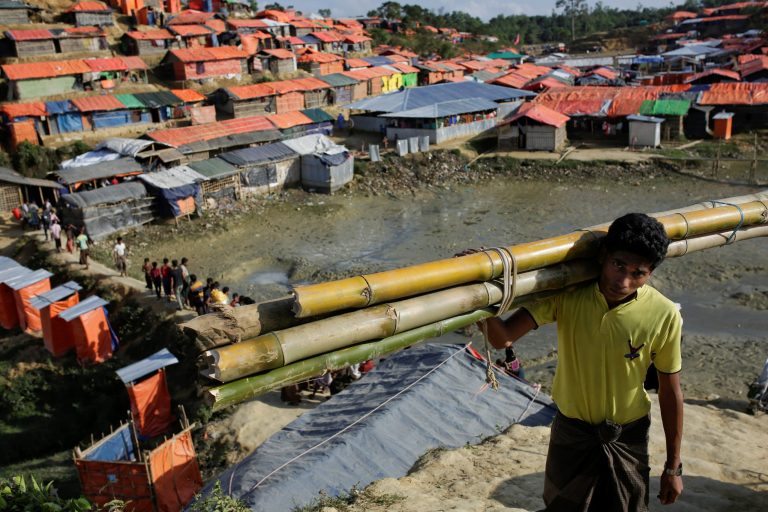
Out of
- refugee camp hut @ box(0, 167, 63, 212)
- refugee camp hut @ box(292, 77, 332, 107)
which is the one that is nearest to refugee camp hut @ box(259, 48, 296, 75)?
refugee camp hut @ box(292, 77, 332, 107)

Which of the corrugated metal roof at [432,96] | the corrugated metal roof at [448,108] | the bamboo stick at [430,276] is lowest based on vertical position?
the corrugated metal roof at [448,108]

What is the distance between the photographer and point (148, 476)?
9.09 meters

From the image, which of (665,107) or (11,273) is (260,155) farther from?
(665,107)

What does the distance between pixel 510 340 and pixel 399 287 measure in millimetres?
690

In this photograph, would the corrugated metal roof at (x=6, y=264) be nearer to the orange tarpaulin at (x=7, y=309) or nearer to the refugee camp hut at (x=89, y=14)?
the orange tarpaulin at (x=7, y=309)

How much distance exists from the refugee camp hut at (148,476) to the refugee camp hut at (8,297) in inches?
335

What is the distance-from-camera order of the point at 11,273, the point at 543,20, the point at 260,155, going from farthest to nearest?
the point at 543,20
the point at 260,155
the point at 11,273

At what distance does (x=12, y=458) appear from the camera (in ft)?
43.0

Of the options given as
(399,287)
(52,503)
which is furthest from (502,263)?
(52,503)

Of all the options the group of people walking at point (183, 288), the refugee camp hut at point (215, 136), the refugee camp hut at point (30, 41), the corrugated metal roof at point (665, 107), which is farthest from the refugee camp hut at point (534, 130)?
the refugee camp hut at point (30, 41)

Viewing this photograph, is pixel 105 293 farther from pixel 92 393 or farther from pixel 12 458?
pixel 12 458

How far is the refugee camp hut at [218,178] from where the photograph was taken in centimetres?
2384

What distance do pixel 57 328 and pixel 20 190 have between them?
1114 cm

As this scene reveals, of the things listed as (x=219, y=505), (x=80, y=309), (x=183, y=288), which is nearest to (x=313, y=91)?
(x=183, y=288)
